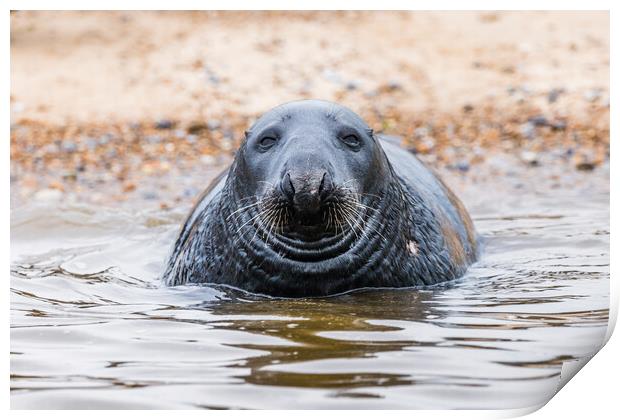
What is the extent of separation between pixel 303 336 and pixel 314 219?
1.25 m

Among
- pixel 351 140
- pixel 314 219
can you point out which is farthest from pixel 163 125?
pixel 314 219

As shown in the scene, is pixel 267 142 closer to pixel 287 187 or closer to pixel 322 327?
pixel 287 187

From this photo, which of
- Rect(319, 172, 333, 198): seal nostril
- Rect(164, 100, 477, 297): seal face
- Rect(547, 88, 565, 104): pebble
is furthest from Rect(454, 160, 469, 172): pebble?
Rect(319, 172, 333, 198): seal nostril

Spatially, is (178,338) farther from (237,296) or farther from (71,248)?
(71,248)

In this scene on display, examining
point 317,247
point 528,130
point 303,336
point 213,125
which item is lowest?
point 303,336

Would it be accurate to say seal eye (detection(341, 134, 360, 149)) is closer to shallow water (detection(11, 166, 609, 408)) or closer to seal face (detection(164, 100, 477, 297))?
seal face (detection(164, 100, 477, 297))

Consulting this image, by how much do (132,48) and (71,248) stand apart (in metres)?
5.32

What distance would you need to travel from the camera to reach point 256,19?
14.5 metres

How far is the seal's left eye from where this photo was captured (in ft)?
21.4

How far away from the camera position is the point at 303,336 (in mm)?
5137

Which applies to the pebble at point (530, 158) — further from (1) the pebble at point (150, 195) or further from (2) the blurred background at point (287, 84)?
(1) the pebble at point (150, 195)

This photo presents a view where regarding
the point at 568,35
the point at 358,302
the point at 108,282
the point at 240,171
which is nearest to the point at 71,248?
the point at 108,282

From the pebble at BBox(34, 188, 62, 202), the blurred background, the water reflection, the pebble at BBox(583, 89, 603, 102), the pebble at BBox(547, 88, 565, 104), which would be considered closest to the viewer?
the water reflection

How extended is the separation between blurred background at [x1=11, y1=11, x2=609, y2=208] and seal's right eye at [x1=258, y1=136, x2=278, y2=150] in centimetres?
546
